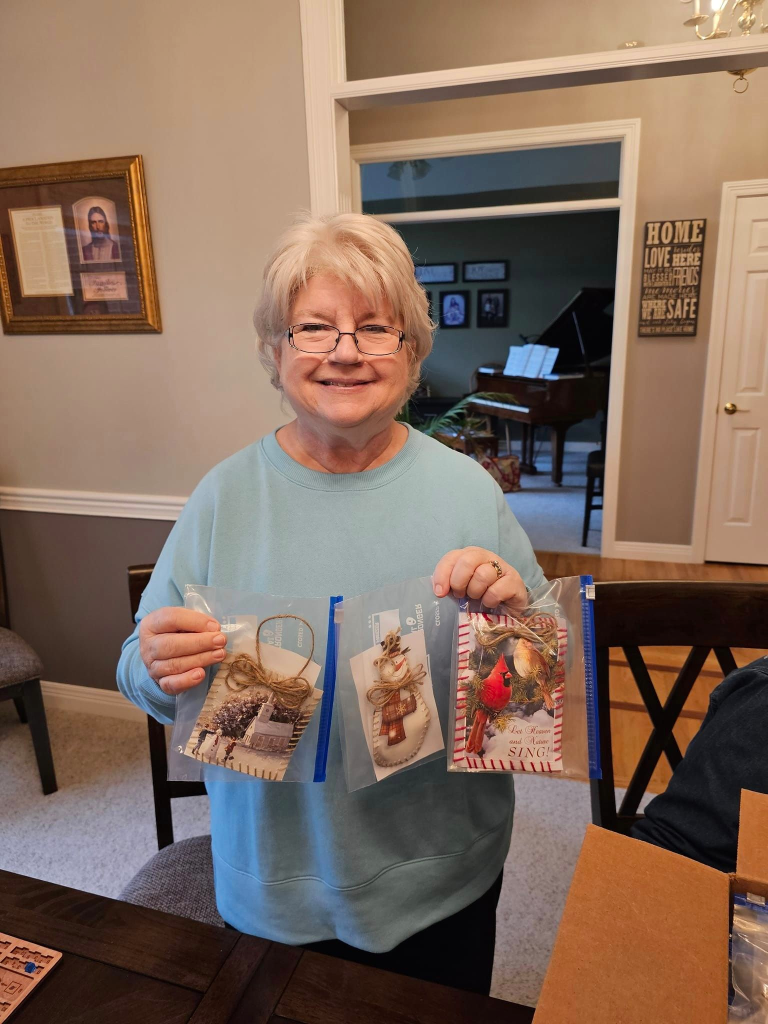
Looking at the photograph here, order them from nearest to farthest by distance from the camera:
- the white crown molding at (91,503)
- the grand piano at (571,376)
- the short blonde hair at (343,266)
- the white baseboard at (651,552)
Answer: the short blonde hair at (343,266), the white crown molding at (91,503), the white baseboard at (651,552), the grand piano at (571,376)

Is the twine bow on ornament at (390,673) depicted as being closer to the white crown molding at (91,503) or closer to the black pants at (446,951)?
the black pants at (446,951)

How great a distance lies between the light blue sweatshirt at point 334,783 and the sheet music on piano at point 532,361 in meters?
5.06

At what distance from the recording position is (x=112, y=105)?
202 cm

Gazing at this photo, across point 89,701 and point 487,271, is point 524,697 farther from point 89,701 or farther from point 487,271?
point 487,271

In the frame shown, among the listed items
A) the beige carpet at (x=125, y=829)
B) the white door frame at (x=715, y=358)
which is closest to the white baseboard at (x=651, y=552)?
the white door frame at (x=715, y=358)

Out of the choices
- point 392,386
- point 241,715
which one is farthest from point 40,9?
point 241,715

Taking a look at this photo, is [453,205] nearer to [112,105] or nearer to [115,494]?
[112,105]

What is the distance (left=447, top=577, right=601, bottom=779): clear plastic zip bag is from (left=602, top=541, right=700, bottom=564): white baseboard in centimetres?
366

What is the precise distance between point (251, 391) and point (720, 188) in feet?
9.94

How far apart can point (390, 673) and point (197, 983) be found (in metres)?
0.36

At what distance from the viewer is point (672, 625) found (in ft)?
3.38

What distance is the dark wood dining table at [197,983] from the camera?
61 centimetres

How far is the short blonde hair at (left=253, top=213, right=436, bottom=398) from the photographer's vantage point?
0.88m

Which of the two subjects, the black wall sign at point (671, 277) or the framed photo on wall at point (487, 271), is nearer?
the black wall sign at point (671, 277)
